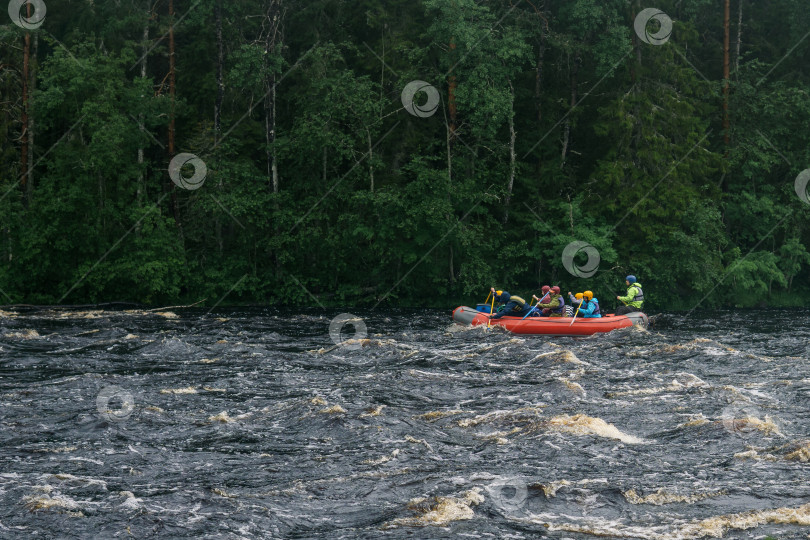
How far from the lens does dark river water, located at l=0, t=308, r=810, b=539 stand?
981 centimetres

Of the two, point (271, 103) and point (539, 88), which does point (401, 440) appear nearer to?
point (271, 103)

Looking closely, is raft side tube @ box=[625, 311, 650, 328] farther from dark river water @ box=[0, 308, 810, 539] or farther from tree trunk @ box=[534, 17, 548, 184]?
tree trunk @ box=[534, 17, 548, 184]

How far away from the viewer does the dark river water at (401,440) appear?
9.81 metres

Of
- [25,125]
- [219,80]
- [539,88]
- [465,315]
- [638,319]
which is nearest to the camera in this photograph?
[638,319]

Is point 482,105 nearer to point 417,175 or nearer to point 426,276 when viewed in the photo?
point 417,175

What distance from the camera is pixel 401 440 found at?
41.8 ft

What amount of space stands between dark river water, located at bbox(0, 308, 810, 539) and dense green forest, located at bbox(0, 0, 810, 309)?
37.6ft

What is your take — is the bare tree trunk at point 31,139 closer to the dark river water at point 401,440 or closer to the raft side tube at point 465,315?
the dark river water at point 401,440

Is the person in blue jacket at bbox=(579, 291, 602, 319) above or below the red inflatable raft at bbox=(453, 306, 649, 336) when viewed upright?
above

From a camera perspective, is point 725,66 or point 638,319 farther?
point 725,66

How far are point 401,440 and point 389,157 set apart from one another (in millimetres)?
24117

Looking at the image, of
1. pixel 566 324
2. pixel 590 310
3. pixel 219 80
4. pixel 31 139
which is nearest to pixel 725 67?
pixel 590 310

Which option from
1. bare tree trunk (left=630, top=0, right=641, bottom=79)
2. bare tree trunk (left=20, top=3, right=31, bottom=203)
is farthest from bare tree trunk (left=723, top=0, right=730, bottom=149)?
bare tree trunk (left=20, top=3, right=31, bottom=203)

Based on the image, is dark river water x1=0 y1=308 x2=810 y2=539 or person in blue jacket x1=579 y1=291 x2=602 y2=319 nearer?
dark river water x1=0 y1=308 x2=810 y2=539
